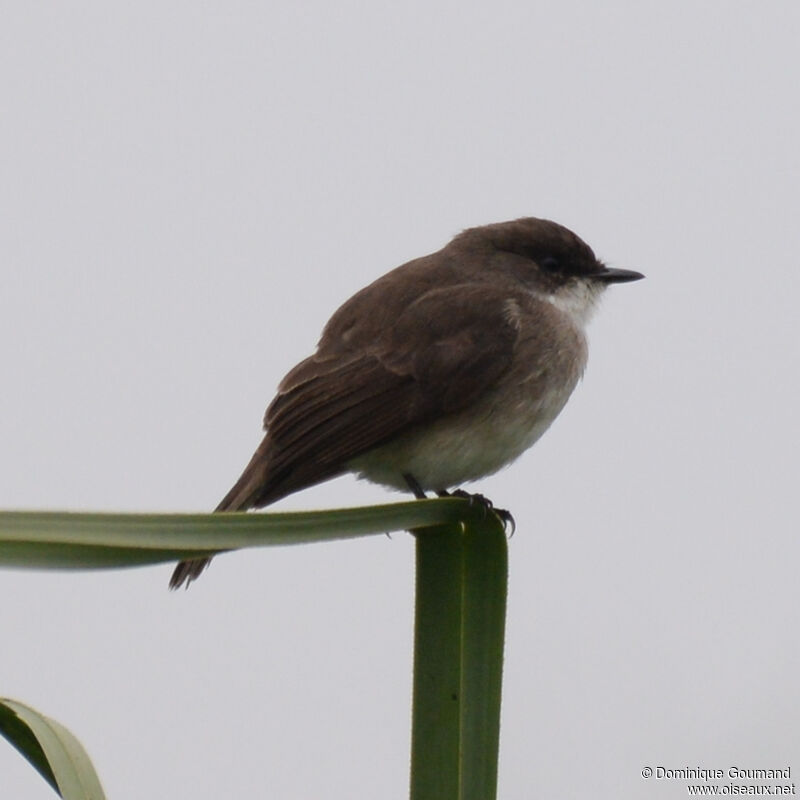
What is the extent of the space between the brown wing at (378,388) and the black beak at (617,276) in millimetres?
704

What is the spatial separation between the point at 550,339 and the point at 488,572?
270 centimetres

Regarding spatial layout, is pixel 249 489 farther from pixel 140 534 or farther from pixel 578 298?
pixel 140 534

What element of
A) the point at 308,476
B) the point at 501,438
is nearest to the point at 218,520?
the point at 308,476

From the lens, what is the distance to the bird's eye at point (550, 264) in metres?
5.37

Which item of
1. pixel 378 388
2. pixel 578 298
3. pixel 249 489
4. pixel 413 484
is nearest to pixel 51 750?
pixel 249 489

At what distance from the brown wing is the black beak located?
27.7 inches

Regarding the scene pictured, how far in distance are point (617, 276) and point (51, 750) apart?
421 cm

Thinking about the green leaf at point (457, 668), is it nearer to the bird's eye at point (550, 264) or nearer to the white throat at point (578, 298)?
the white throat at point (578, 298)

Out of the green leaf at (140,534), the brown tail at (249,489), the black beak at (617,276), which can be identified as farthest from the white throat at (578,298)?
the green leaf at (140,534)

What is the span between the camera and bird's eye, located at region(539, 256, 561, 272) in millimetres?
5371

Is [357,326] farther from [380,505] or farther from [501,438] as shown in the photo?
[380,505]

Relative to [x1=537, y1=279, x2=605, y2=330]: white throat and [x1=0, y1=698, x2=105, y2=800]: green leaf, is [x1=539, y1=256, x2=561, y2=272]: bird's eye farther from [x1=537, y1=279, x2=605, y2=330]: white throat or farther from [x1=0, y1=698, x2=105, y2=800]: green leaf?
[x1=0, y1=698, x2=105, y2=800]: green leaf

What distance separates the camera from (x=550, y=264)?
538 centimetres

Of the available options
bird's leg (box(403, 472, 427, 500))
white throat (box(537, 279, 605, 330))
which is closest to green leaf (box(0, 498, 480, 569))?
bird's leg (box(403, 472, 427, 500))
